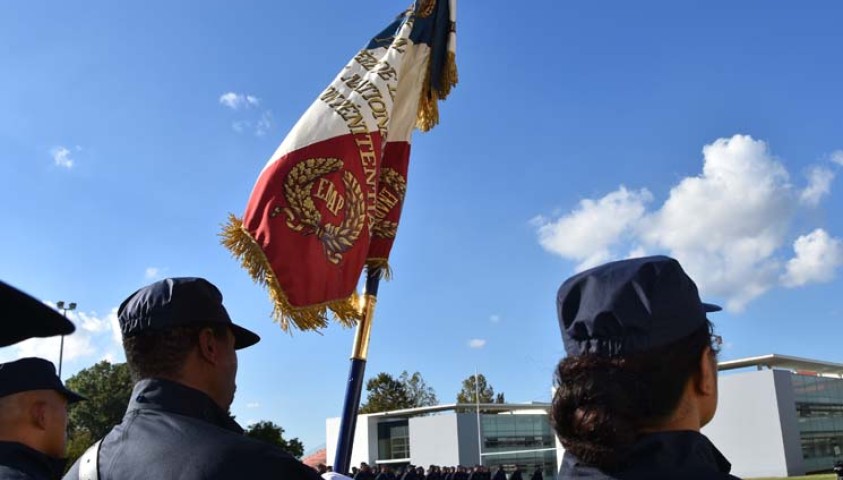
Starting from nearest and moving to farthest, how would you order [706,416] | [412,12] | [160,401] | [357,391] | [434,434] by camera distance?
[706,416]
[160,401]
[357,391]
[412,12]
[434,434]

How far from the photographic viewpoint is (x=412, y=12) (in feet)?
21.8

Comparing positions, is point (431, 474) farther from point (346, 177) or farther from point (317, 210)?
point (317, 210)

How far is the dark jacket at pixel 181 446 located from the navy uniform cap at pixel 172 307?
0.18m

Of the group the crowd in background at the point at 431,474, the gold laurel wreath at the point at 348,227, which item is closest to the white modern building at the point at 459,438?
the crowd in background at the point at 431,474

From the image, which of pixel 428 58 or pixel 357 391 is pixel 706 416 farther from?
pixel 428 58

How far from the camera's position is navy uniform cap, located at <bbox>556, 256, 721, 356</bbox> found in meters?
1.48

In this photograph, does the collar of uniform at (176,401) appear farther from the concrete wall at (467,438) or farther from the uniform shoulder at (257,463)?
the concrete wall at (467,438)

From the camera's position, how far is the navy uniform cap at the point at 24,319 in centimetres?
140

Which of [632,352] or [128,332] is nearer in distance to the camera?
[632,352]

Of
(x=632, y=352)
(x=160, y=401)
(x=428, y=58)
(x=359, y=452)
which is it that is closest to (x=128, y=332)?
(x=160, y=401)

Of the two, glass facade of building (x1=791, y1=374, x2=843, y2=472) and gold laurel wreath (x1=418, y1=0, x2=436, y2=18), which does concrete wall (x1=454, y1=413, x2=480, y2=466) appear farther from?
gold laurel wreath (x1=418, y1=0, x2=436, y2=18)

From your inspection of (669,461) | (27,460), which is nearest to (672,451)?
(669,461)

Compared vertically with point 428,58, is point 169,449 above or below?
below

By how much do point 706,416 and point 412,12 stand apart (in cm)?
564
